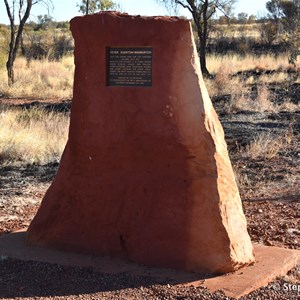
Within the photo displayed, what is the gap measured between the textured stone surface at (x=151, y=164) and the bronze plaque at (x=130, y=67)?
0.17ft

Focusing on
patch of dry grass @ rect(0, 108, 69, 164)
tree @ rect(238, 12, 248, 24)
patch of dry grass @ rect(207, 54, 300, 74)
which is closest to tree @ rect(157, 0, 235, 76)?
patch of dry grass @ rect(207, 54, 300, 74)

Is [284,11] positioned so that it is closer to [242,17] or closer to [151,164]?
[242,17]

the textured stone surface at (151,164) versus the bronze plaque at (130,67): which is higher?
the bronze plaque at (130,67)

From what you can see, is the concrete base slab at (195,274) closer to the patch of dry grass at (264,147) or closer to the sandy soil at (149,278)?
the sandy soil at (149,278)

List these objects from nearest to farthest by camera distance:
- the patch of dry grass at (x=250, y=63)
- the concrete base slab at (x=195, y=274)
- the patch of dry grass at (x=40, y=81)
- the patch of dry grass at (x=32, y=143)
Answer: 1. the concrete base slab at (x=195, y=274)
2. the patch of dry grass at (x=32, y=143)
3. the patch of dry grass at (x=40, y=81)
4. the patch of dry grass at (x=250, y=63)

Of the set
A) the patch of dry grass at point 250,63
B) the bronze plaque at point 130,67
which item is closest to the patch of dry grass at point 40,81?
the patch of dry grass at point 250,63

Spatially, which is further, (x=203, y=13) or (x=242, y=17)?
(x=242, y=17)

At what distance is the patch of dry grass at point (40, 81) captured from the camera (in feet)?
74.4

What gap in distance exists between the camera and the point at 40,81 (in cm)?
2478

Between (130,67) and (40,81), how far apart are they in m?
19.8

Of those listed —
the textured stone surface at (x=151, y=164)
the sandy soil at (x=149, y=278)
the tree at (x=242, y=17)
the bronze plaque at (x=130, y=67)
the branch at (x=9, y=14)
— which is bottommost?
the sandy soil at (x=149, y=278)

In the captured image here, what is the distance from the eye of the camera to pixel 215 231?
17.0 feet

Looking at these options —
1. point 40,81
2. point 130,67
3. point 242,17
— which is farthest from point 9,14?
point 242,17

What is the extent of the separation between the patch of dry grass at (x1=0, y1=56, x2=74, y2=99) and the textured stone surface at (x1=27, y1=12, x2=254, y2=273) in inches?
651
